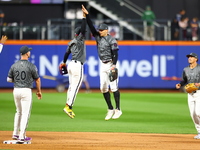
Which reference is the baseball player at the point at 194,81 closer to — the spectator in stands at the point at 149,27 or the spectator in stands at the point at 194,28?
the spectator in stands at the point at 149,27

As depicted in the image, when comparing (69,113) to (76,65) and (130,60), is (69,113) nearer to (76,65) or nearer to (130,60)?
(76,65)

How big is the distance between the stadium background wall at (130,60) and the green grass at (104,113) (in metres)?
2.26

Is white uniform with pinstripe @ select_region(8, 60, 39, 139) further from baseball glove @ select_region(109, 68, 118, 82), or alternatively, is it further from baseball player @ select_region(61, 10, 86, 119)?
baseball glove @ select_region(109, 68, 118, 82)

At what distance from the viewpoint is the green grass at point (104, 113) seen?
15.1m

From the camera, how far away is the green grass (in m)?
15.1

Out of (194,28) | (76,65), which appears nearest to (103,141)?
(76,65)

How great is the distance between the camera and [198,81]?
490 inches

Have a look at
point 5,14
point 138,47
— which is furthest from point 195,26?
point 5,14

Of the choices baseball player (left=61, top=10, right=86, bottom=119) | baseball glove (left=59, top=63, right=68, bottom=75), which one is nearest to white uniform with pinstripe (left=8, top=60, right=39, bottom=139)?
baseball player (left=61, top=10, right=86, bottom=119)

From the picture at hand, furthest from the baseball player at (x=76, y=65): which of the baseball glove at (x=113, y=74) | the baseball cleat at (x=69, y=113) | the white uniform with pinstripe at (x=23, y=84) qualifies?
the white uniform with pinstripe at (x=23, y=84)

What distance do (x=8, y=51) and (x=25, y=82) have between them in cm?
1749

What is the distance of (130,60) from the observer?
92.7 ft

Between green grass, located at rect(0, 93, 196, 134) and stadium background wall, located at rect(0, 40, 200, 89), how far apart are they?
226cm

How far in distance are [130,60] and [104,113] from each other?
9.58 metres
